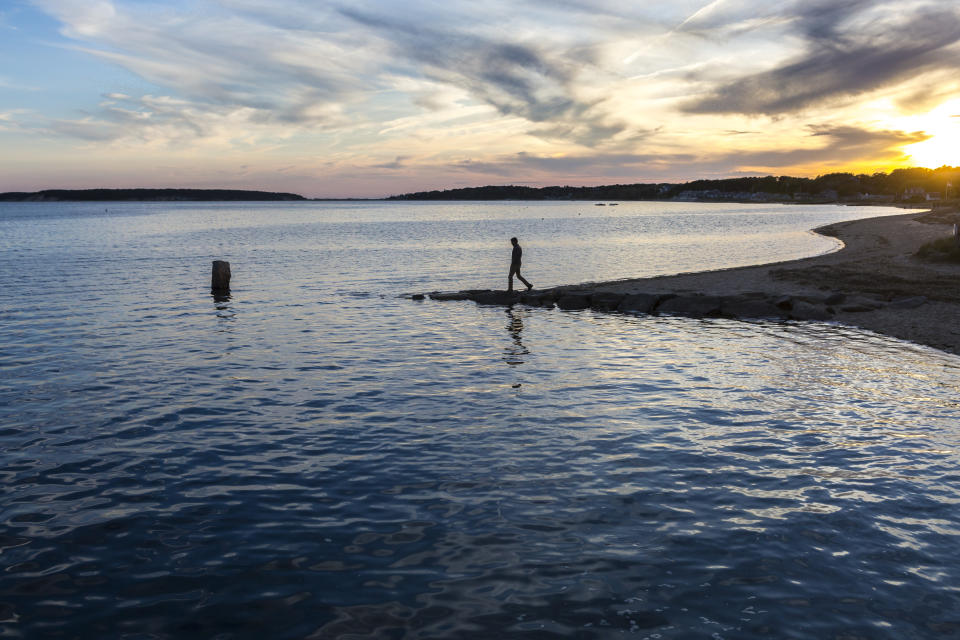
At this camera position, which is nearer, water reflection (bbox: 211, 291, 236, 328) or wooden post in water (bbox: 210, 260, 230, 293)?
water reflection (bbox: 211, 291, 236, 328)

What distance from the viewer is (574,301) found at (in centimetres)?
2908

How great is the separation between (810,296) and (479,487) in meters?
22.9

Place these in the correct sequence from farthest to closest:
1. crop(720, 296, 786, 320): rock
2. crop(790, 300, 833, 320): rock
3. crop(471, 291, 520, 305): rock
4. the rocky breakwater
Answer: crop(471, 291, 520, 305): rock
crop(720, 296, 786, 320): rock
the rocky breakwater
crop(790, 300, 833, 320): rock

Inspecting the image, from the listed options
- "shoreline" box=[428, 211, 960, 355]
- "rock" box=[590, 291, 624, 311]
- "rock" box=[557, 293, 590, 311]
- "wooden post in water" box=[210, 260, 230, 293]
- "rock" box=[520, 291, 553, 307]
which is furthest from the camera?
"wooden post in water" box=[210, 260, 230, 293]

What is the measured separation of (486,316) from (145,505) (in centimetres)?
1887

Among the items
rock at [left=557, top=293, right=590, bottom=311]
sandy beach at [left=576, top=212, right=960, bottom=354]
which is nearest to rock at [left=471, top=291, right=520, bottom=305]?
rock at [left=557, top=293, right=590, bottom=311]

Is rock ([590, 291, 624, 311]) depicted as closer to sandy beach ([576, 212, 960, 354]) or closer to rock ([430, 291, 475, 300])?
sandy beach ([576, 212, 960, 354])

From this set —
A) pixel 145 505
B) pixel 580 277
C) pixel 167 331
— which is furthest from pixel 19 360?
pixel 580 277

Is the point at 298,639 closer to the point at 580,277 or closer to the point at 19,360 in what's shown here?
the point at 19,360

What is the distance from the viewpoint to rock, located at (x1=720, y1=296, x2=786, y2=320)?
25.5m

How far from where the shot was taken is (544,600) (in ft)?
22.5

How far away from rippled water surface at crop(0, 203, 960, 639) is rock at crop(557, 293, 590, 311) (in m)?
7.71

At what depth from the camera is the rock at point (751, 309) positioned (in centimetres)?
2552

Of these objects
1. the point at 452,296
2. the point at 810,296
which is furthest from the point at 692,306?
the point at 452,296
